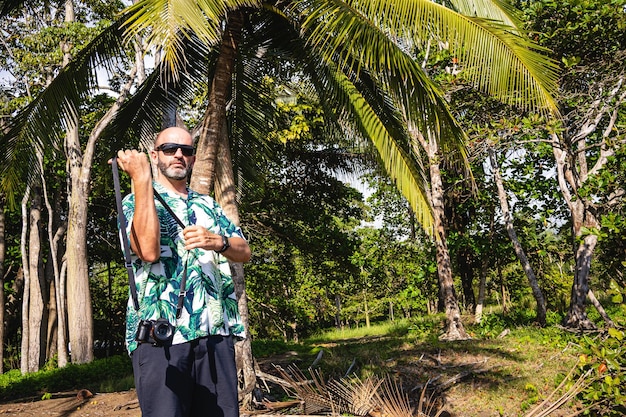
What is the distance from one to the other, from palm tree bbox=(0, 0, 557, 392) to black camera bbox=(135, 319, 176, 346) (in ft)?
8.59

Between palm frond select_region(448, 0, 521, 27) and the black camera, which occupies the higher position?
palm frond select_region(448, 0, 521, 27)

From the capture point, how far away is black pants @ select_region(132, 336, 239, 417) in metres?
2.09

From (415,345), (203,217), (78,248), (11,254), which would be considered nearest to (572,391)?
(203,217)

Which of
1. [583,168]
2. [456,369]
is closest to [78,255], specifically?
[456,369]

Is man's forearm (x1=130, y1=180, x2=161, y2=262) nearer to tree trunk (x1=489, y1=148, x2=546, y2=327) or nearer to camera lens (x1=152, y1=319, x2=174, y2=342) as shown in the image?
camera lens (x1=152, y1=319, x2=174, y2=342)

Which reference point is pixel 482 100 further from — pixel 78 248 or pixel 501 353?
pixel 78 248

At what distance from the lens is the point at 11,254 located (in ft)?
55.7

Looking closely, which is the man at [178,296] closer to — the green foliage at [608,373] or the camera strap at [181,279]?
the camera strap at [181,279]

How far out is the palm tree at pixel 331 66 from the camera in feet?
15.9

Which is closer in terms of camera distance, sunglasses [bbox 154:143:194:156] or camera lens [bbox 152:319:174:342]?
camera lens [bbox 152:319:174:342]

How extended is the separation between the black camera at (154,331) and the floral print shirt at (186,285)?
3.2 inches

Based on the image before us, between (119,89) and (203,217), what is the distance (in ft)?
40.1

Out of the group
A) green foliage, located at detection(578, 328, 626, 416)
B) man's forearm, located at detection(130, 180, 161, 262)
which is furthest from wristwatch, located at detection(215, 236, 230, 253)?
green foliage, located at detection(578, 328, 626, 416)

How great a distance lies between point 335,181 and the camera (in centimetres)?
1409
